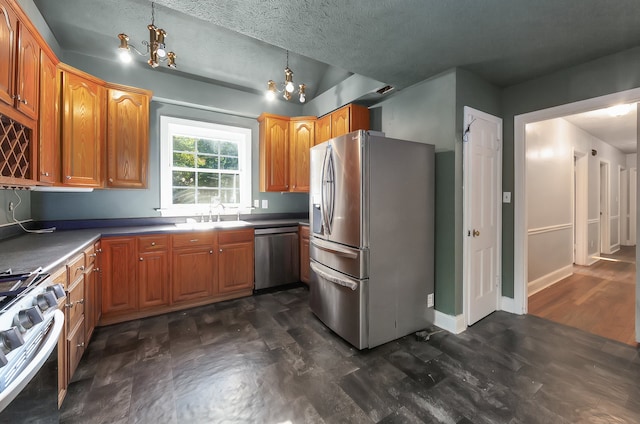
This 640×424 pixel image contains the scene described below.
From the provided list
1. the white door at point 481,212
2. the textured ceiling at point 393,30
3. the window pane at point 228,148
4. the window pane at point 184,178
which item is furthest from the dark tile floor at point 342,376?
the textured ceiling at point 393,30

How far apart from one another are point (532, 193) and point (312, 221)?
9.95 feet

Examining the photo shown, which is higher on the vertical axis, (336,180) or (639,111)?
(639,111)

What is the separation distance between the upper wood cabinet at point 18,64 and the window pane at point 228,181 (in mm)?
2048

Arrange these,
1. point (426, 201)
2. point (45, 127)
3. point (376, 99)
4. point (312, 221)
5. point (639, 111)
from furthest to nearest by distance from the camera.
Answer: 1. point (376, 99)
2. point (312, 221)
3. point (426, 201)
4. point (639, 111)
5. point (45, 127)

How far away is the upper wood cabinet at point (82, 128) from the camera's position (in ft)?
7.81

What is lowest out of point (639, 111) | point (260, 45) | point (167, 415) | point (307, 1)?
point (167, 415)

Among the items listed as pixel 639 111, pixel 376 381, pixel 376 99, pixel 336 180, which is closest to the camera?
pixel 376 381

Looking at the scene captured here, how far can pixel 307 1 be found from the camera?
161 cm

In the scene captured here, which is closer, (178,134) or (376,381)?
(376,381)

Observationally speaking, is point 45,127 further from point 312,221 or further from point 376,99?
point 376,99

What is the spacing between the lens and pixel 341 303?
2.32 m

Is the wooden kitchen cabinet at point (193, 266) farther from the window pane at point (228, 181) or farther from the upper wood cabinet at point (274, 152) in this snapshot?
the upper wood cabinet at point (274, 152)

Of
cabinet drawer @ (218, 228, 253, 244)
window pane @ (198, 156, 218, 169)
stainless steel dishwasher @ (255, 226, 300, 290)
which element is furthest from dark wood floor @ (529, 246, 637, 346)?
window pane @ (198, 156, 218, 169)

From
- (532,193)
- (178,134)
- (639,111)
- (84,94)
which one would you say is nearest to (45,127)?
(84,94)
